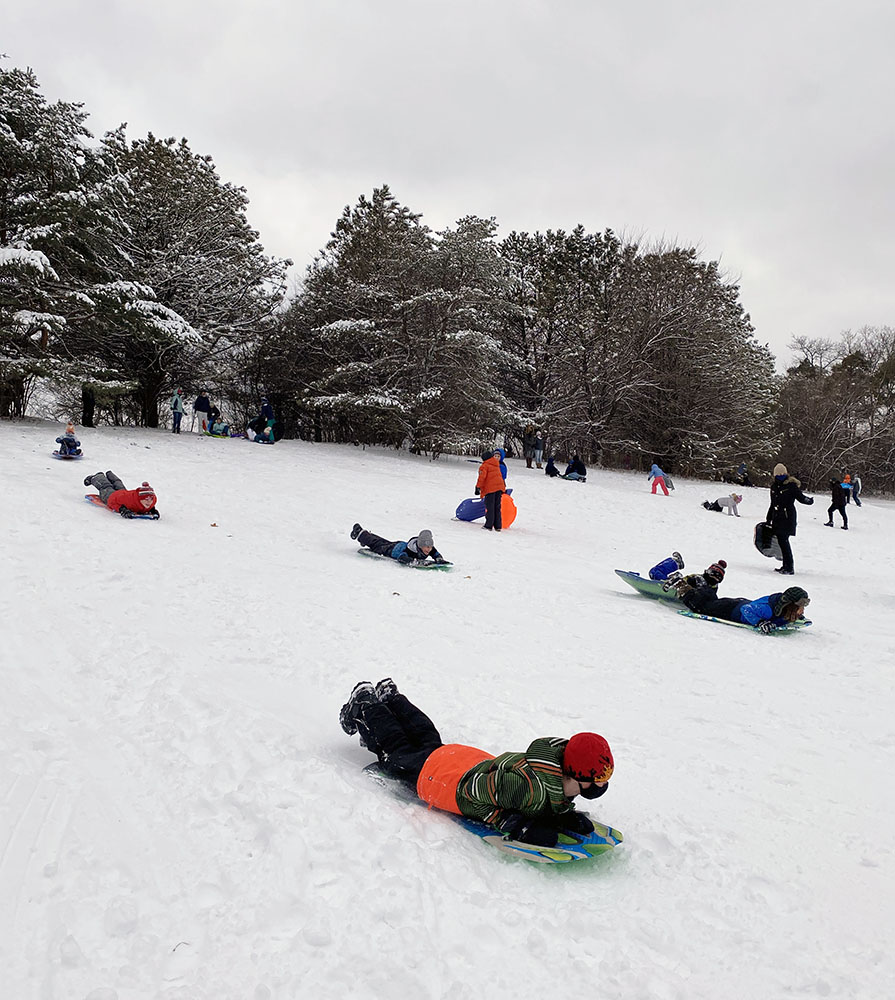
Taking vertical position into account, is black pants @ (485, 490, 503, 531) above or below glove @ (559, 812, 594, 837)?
above

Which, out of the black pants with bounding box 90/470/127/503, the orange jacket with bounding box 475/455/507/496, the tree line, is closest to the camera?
the black pants with bounding box 90/470/127/503

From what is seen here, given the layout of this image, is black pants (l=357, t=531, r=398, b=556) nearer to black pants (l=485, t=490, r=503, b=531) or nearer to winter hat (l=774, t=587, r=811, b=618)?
black pants (l=485, t=490, r=503, b=531)

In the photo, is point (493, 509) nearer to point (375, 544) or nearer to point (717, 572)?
point (375, 544)

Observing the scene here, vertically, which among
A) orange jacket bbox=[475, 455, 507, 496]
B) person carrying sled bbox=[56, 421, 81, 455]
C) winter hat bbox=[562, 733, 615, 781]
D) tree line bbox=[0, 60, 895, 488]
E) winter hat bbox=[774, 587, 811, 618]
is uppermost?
tree line bbox=[0, 60, 895, 488]

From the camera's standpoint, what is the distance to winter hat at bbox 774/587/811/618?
6727 millimetres

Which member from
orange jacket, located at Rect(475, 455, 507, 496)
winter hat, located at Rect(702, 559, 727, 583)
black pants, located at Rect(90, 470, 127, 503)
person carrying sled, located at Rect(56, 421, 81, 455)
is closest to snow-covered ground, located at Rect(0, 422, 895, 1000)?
winter hat, located at Rect(702, 559, 727, 583)

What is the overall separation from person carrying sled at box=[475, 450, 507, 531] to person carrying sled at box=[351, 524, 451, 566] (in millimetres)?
3384

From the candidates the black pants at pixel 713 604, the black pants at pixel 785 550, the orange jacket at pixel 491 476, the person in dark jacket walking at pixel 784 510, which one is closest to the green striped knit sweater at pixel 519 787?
the black pants at pixel 713 604

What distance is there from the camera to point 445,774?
2.99 m

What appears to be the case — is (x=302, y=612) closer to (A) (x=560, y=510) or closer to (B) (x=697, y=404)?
(A) (x=560, y=510)

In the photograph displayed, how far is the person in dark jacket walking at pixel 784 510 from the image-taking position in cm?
1023

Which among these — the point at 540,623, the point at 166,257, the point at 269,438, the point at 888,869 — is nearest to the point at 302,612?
the point at 540,623

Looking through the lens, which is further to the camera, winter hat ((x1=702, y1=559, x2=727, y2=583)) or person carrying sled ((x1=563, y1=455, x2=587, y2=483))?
person carrying sled ((x1=563, y1=455, x2=587, y2=483))

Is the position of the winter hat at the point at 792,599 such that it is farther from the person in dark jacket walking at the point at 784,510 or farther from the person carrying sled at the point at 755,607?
the person in dark jacket walking at the point at 784,510
